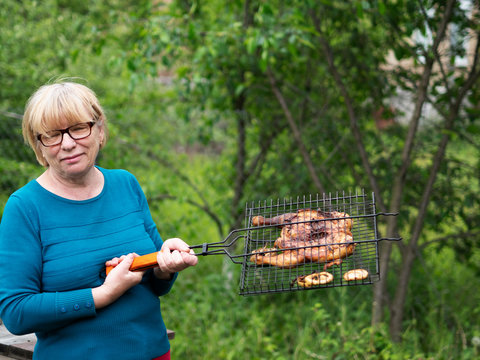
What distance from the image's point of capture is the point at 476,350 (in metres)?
3.84

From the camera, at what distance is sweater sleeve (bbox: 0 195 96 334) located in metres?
1.74

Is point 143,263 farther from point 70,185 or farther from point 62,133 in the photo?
point 62,133

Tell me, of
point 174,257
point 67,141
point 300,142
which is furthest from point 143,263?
point 300,142

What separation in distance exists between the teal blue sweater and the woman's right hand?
32 mm

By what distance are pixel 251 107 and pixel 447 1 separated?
2001 mm

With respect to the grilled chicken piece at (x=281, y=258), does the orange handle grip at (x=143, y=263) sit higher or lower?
lower

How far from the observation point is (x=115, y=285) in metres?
1.83

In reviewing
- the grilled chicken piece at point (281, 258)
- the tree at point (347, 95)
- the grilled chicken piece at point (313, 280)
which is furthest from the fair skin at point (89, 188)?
the tree at point (347, 95)

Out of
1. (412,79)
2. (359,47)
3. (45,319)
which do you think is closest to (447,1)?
(412,79)

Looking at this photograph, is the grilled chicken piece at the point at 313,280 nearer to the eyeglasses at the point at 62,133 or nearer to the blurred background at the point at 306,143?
the eyeglasses at the point at 62,133

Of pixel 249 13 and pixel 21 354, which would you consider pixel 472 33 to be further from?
pixel 21 354

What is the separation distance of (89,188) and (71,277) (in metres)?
0.34

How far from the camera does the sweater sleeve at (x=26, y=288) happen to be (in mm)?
1737

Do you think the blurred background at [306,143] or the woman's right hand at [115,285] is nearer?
the woman's right hand at [115,285]
